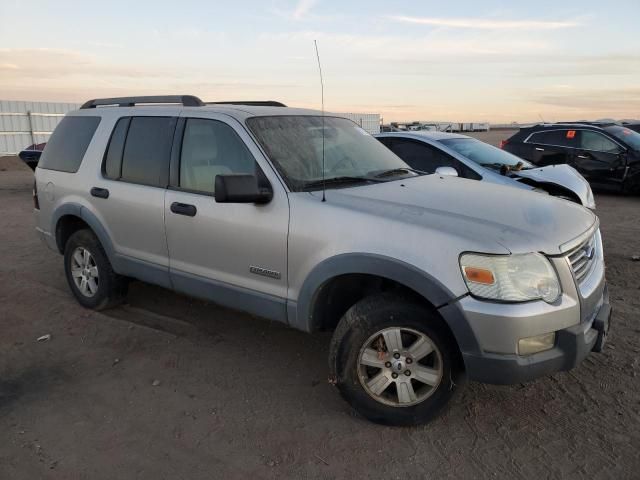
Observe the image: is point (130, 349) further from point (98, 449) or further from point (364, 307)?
point (364, 307)

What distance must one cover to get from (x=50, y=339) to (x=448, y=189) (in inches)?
135

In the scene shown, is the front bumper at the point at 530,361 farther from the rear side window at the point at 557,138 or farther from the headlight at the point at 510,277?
the rear side window at the point at 557,138

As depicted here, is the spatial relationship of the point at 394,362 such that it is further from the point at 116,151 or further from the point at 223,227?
the point at 116,151

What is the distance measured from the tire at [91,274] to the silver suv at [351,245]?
0.11 ft

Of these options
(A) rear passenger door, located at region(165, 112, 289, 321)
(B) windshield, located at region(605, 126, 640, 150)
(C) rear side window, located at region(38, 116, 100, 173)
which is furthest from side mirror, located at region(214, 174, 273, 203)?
(B) windshield, located at region(605, 126, 640, 150)

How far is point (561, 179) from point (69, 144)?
589cm

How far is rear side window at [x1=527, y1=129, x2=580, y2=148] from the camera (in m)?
12.0

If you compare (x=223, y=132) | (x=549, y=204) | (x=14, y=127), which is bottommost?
(x=14, y=127)

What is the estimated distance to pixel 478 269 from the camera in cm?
279

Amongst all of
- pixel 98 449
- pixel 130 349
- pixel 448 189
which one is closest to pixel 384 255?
pixel 448 189

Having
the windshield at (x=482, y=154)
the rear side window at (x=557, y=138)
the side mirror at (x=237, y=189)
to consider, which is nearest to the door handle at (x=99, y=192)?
the side mirror at (x=237, y=189)

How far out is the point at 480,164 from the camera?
7254 millimetres

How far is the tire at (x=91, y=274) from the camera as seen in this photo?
4922 millimetres

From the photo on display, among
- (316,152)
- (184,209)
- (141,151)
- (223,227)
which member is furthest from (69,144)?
(316,152)
